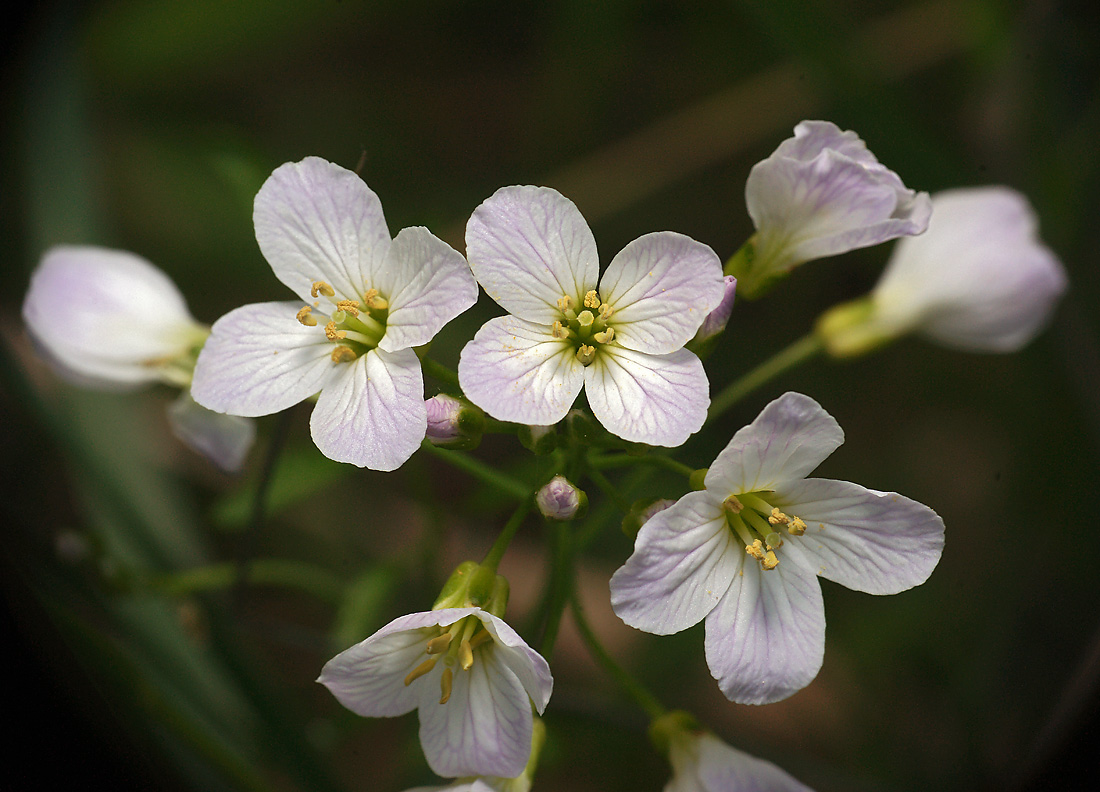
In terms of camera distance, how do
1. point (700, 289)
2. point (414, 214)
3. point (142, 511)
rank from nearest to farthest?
1. point (700, 289)
2. point (142, 511)
3. point (414, 214)

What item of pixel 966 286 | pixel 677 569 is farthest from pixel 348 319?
pixel 966 286

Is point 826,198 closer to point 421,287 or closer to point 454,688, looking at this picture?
point 421,287

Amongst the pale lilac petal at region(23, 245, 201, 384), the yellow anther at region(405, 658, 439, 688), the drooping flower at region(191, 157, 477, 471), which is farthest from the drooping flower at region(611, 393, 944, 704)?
the pale lilac petal at region(23, 245, 201, 384)

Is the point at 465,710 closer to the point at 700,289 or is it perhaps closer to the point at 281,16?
the point at 700,289

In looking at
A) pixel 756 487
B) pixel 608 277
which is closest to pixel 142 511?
pixel 608 277

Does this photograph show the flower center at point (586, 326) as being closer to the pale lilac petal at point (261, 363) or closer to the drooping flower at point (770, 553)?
the drooping flower at point (770, 553)

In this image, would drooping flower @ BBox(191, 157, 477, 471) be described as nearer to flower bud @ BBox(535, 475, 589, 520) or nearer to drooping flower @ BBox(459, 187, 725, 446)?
drooping flower @ BBox(459, 187, 725, 446)

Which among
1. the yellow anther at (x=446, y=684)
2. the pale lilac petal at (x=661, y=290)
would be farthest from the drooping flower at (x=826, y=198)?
the yellow anther at (x=446, y=684)
